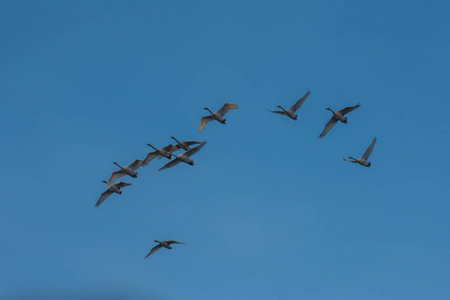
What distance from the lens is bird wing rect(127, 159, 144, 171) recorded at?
129m

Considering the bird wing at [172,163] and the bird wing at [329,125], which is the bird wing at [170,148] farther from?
the bird wing at [329,125]

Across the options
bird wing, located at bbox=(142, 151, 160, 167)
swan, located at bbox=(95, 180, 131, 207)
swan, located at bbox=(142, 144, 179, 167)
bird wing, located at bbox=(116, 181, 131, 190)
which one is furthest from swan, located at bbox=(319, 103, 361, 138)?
swan, located at bbox=(95, 180, 131, 207)

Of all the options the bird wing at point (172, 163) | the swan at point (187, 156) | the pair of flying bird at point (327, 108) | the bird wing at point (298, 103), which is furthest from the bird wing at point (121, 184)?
the bird wing at point (298, 103)

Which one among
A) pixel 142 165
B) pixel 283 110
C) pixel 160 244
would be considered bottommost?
pixel 160 244

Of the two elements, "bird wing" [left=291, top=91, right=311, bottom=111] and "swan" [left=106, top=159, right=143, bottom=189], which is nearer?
"bird wing" [left=291, top=91, right=311, bottom=111]

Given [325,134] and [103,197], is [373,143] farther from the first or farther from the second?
[103,197]

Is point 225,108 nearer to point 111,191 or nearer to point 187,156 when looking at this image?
point 187,156

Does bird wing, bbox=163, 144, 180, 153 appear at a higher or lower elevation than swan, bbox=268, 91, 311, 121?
lower

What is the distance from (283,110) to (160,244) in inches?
1204

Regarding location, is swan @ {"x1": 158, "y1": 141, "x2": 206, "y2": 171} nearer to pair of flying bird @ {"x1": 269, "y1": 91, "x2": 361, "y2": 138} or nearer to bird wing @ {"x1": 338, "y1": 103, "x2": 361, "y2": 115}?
pair of flying bird @ {"x1": 269, "y1": 91, "x2": 361, "y2": 138}

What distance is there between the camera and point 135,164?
129 metres

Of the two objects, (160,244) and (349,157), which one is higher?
(349,157)

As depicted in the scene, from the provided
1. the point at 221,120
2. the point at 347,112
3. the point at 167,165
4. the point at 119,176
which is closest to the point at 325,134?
the point at 347,112

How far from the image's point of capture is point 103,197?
134500 millimetres
